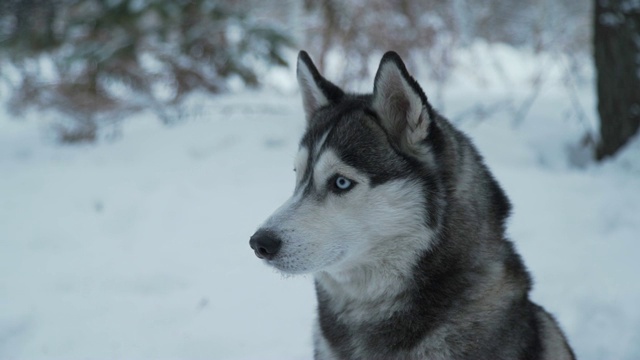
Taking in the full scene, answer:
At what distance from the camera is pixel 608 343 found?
12.1ft

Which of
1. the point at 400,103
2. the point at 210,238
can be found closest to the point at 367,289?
the point at 400,103

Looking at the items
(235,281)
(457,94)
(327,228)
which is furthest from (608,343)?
(457,94)

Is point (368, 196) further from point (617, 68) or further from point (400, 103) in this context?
point (617, 68)

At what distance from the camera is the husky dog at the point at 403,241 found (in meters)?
2.39

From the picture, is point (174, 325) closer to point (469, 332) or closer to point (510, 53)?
point (469, 332)

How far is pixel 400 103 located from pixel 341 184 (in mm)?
441

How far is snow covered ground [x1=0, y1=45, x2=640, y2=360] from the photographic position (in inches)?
154

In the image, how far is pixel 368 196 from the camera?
8.01ft

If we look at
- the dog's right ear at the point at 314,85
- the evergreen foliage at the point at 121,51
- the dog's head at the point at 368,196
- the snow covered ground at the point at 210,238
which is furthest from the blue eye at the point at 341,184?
the evergreen foliage at the point at 121,51

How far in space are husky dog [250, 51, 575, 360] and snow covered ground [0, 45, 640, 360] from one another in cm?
139

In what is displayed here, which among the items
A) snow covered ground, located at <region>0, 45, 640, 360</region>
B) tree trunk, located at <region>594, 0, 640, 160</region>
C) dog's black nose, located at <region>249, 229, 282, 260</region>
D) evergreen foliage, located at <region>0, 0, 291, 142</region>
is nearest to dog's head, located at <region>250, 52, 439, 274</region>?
dog's black nose, located at <region>249, 229, 282, 260</region>

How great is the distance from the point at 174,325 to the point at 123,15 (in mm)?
5338

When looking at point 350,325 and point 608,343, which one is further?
Answer: point 608,343

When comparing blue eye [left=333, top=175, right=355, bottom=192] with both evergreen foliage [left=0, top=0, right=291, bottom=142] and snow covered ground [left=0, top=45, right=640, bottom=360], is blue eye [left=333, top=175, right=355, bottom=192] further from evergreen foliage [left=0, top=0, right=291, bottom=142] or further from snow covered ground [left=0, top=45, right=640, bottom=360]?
evergreen foliage [left=0, top=0, right=291, bottom=142]
